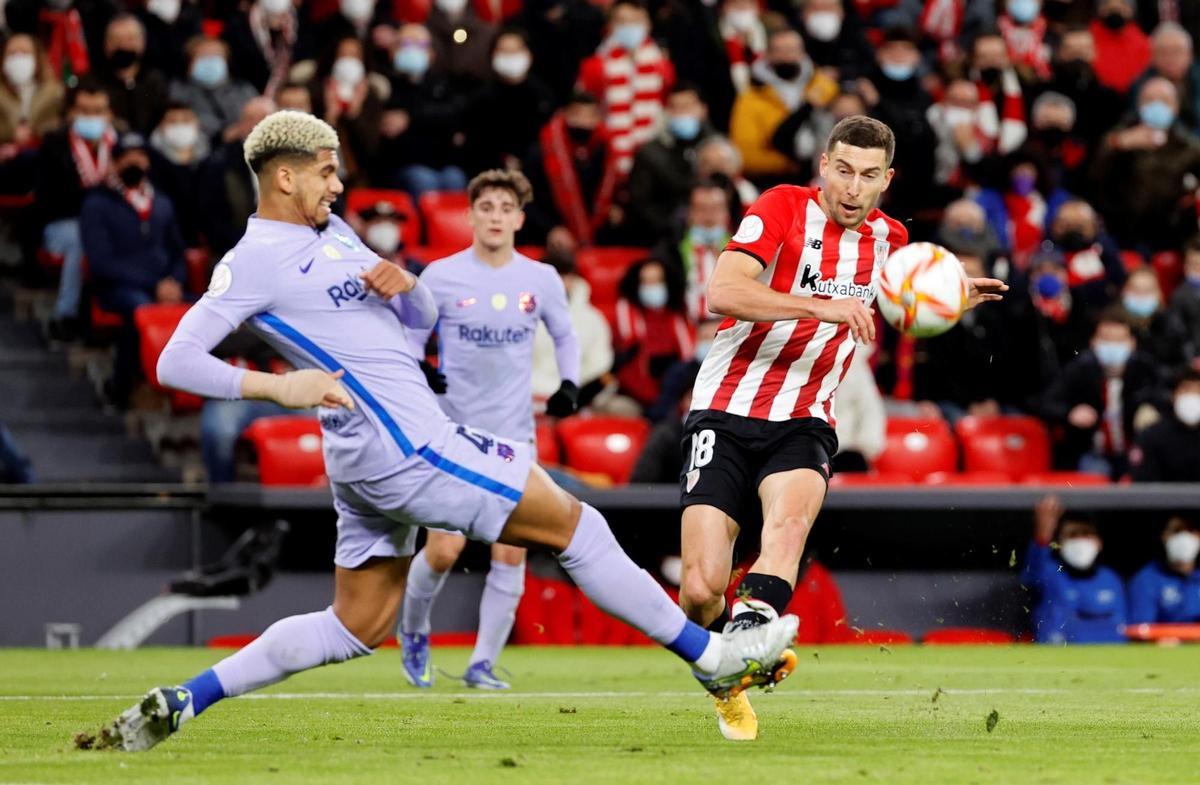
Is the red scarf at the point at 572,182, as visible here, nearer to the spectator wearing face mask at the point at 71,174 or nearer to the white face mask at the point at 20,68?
the spectator wearing face mask at the point at 71,174

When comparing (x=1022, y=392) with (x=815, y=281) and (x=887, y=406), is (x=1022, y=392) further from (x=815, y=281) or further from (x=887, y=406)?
(x=815, y=281)

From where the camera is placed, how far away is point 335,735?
7.11m

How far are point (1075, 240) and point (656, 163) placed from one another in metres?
3.45

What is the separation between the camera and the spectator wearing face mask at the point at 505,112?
659 inches

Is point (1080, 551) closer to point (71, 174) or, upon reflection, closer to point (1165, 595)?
point (1165, 595)

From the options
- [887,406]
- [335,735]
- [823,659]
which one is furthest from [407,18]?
[335,735]

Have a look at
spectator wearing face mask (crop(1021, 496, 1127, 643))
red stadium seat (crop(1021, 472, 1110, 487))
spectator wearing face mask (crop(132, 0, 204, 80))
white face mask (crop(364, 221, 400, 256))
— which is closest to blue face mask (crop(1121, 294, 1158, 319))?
red stadium seat (crop(1021, 472, 1110, 487))

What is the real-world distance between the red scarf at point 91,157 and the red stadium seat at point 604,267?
12.0ft

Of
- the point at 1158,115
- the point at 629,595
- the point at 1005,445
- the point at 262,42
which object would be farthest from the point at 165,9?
the point at 629,595

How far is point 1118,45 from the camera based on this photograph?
19766 mm

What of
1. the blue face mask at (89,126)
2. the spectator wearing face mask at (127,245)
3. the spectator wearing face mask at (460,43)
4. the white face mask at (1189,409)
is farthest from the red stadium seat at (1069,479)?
the blue face mask at (89,126)

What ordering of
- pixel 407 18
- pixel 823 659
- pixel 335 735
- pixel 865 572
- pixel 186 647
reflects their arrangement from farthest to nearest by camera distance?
pixel 407 18 < pixel 865 572 < pixel 186 647 < pixel 823 659 < pixel 335 735

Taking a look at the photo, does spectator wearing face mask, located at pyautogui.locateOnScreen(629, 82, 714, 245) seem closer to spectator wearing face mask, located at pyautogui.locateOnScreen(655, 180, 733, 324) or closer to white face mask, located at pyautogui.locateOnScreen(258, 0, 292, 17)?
spectator wearing face mask, located at pyautogui.locateOnScreen(655, 180, 733, 324)

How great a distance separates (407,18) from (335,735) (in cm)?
1163
